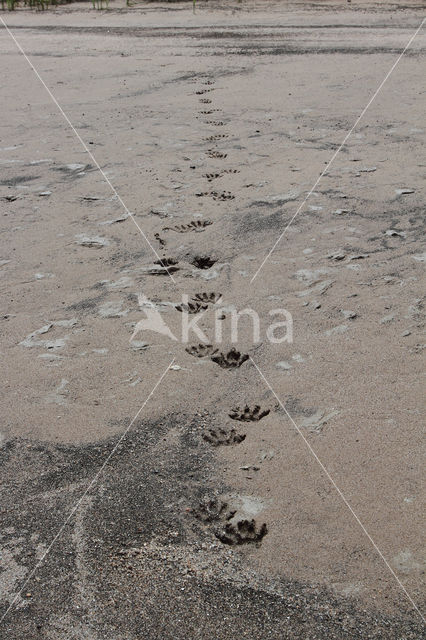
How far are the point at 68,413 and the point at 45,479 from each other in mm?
328

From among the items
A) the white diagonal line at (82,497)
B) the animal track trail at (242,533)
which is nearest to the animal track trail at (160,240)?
the white diagonal line at (82,497)

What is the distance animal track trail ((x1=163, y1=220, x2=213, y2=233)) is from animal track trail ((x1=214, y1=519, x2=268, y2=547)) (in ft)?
6.97

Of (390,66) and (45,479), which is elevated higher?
(390,66)

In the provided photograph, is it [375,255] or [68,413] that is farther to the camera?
[375,255]

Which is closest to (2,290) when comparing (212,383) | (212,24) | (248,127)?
(212,383)

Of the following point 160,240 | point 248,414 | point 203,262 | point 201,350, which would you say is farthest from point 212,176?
point 248,414

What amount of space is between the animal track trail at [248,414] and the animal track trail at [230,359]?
28cm

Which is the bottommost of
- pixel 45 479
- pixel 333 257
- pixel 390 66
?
pixel 45 479

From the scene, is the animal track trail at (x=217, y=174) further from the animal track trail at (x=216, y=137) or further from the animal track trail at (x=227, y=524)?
the animal track trail at (x=227, y=524)

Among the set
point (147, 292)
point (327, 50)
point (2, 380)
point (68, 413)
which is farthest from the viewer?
point (327, 50)

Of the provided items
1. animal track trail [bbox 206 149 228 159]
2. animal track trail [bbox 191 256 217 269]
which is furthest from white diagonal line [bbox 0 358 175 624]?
animal track trail [bbox 206 149 228 159]

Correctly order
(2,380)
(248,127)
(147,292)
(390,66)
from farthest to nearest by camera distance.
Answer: (390,66)
(248,127)
(147,292)
(2,380)

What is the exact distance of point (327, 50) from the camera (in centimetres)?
762

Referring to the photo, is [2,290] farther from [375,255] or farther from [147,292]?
Answer: [375,255]
